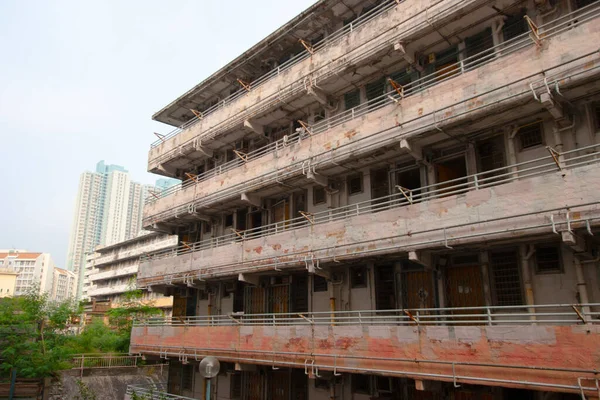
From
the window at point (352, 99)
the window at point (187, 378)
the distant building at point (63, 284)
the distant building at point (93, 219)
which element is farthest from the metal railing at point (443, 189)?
the distant building at point (93, 219)

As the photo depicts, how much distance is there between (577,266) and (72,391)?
29.4 m

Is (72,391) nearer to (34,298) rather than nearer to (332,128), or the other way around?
(34,298)

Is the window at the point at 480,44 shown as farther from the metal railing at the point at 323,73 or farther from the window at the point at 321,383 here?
the window at the point at 321,383

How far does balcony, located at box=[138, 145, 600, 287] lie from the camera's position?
11.3 metres

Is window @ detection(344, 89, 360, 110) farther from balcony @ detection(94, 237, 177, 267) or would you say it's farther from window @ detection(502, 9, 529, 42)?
balcony @ detection(94, 237, 177, 267)

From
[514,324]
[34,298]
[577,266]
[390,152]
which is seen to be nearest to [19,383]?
[34,298]

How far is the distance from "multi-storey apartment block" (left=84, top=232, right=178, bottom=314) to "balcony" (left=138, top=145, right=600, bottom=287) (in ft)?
189

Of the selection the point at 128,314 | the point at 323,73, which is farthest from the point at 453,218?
the point at 128,314

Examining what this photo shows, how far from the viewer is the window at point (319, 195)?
20013 mm

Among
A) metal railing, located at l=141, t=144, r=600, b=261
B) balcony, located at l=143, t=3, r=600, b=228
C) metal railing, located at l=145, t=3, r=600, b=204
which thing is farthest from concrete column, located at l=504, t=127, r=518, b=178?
metal railing, located at l=145, t=3, r=600, b=204

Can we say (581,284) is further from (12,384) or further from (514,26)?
(12,384)

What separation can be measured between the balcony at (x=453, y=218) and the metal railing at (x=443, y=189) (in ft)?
0.12

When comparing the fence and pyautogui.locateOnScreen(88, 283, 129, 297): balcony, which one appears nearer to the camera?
the fence

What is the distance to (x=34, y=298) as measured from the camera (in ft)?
108
